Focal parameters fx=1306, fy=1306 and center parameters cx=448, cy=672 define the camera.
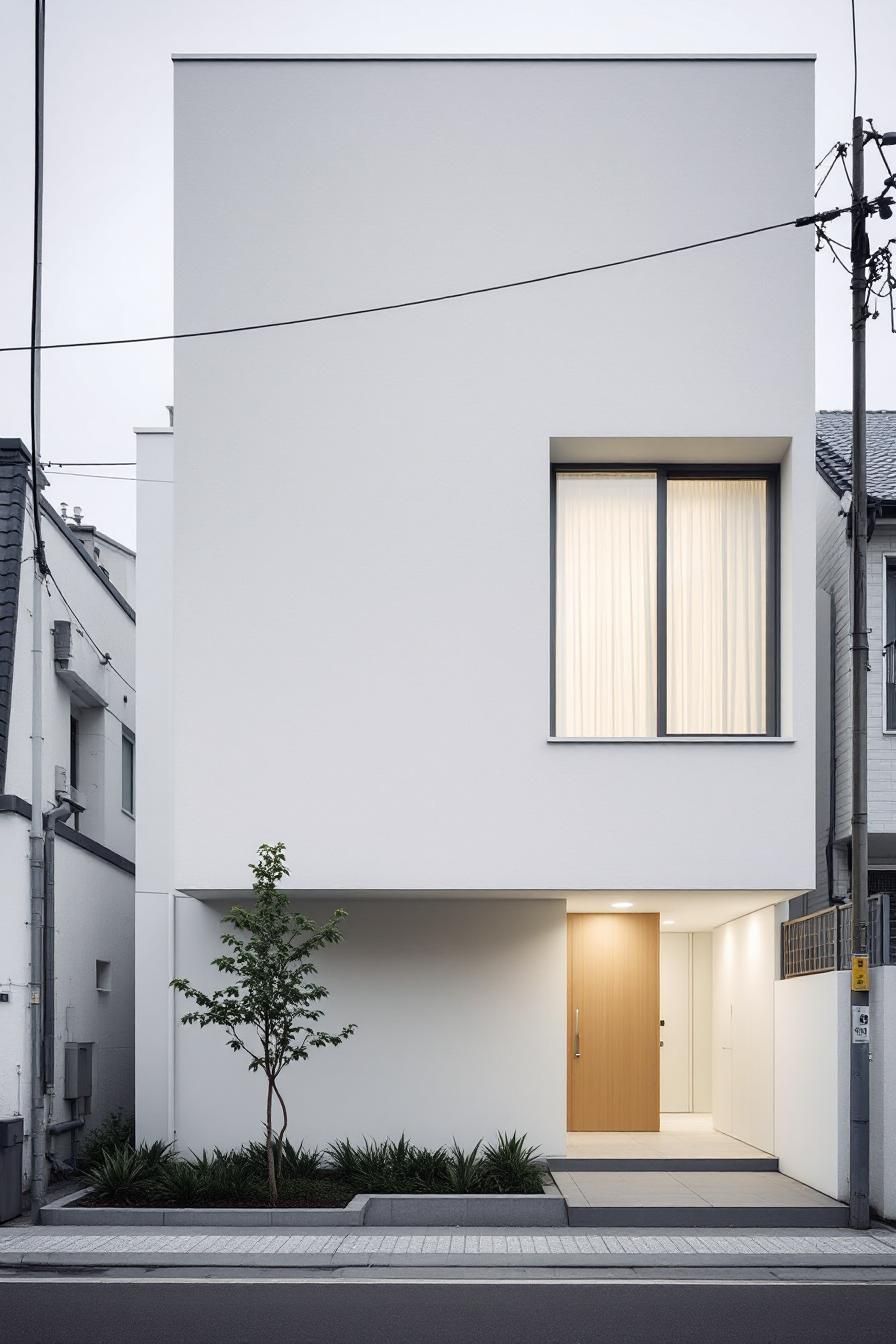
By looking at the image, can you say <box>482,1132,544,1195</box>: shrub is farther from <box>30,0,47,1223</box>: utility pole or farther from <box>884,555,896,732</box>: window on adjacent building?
<box>884,555,896,732</box>: window on adjacent building

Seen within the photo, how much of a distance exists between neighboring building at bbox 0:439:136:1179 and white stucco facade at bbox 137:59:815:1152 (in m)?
1.93

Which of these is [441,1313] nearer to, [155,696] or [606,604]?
[606,604]

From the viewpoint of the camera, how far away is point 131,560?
25328 mm

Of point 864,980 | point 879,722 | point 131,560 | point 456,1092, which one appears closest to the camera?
point 864,980

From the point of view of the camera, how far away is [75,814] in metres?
17.9

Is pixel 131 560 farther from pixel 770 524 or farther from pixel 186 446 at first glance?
pixel 770 524

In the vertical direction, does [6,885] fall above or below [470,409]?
below

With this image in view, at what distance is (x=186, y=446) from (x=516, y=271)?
374cm

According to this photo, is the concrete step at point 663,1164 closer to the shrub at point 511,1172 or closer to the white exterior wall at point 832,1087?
the white exterior wall at point 832,1087

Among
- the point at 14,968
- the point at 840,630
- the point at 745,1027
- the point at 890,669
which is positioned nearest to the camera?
the point at 14,968

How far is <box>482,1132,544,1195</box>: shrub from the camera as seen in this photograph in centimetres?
1220

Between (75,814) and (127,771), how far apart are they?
2.65 meters

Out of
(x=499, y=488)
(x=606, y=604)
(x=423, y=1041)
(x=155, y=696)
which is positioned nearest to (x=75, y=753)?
(x=155, y=696)

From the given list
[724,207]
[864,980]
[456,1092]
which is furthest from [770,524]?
[456,1092]
